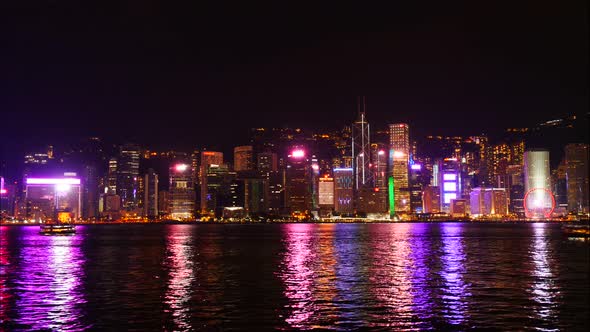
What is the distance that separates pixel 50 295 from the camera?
46.7 metres

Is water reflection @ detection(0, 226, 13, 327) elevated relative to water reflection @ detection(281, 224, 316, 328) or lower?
elevated

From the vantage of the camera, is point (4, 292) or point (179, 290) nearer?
point (4, 292)

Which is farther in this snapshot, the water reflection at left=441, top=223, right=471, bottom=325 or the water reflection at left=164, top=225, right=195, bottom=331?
the water reflection at left=441, top=223, right=471, bottom=325

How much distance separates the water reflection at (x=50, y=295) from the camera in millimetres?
36156

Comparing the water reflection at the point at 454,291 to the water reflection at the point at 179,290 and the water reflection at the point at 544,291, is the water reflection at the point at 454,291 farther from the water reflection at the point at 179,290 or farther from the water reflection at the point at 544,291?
the water reflection at the point at 179,290

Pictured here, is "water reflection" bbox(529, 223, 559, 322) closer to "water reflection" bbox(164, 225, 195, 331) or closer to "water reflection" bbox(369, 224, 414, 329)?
"water reflection" bbox(369, 224, 414, 329)

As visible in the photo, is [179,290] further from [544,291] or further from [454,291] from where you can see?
[544,291]

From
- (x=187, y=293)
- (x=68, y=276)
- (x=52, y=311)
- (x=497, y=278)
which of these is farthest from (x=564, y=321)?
(x=68, y=276)

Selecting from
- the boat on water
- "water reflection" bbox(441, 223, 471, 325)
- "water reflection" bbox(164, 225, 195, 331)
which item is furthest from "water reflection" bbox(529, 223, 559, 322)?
the boat on water

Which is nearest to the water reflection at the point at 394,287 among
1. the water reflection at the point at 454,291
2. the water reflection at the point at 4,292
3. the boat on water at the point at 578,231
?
the water reflection at the point at 454,291

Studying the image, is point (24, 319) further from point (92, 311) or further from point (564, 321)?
point (564, 321)

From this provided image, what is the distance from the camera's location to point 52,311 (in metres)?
39.5

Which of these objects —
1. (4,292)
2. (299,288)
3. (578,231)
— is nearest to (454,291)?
(299,288)

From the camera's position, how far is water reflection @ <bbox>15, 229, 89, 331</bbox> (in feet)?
119
